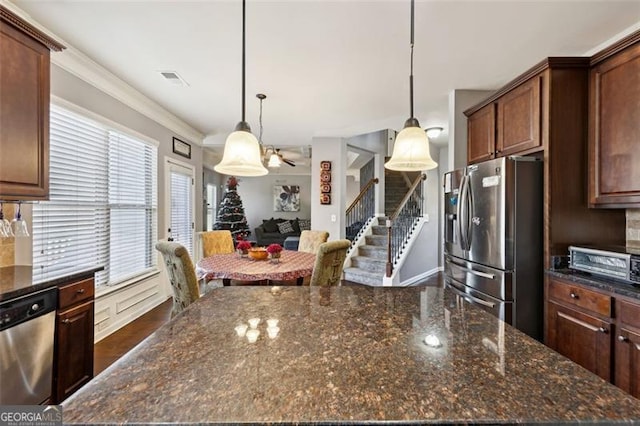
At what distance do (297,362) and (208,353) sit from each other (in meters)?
0.26

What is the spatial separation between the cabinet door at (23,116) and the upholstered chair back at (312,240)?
8.98 feet

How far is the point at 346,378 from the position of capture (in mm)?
703

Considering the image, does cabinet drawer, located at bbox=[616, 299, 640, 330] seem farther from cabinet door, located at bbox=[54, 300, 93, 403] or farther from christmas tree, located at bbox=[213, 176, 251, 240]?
christmas tree, located at bbox=[213, 176, 251, 240]

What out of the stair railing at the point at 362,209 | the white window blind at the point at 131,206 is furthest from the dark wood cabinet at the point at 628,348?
the stair railing at the point at 362,209

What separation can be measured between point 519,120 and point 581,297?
4.57 feet

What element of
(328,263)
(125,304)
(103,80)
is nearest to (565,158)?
(328,263)

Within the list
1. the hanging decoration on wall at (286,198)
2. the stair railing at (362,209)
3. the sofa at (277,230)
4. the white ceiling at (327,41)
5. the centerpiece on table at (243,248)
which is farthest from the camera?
the hanging decoration on wall at (286,198)

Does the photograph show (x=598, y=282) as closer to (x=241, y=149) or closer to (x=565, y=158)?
(x=565, y=158)

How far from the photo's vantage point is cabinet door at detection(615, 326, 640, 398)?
155 centimetres

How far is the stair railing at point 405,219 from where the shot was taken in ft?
17.2

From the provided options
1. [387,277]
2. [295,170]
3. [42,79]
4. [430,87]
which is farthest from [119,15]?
[295,170]

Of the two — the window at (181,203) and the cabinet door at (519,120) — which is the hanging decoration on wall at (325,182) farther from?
the cabinet door at (519,120)

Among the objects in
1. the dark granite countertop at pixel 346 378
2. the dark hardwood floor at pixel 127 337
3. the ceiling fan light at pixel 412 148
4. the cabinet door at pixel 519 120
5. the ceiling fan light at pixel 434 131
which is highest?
the ceiling fan light at pixel 434 131

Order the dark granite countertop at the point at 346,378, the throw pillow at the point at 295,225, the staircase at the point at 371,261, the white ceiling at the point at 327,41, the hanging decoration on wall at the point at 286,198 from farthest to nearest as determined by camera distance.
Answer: the hanging decoration on wall at the point at 286,198, the throw pillow at the point at 295,225, the staircase at the point at 371,261, the white ceiling at the point at 327,41, the dark granite countertop at the point at 346,378
